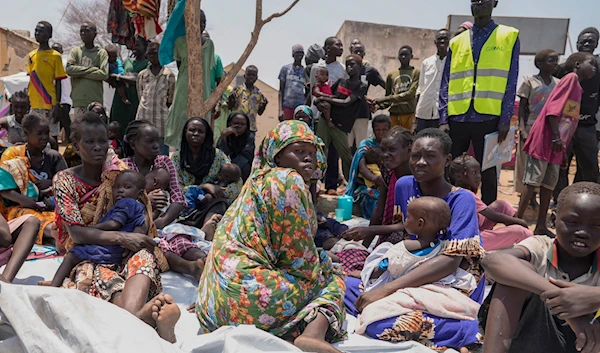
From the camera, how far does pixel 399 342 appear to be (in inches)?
107

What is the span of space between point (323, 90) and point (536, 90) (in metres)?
2.74

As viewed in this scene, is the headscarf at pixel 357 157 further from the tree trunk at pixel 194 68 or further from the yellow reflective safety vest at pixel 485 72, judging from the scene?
the tree trunk at pixel 194 68

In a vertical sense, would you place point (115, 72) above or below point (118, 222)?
above

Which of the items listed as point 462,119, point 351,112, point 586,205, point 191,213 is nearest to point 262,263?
point 586,205

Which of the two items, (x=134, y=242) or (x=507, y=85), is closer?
(x=134, y=242)

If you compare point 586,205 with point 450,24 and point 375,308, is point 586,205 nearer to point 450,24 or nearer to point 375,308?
point 375,308

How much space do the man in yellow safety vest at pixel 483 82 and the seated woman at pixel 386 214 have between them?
1.05 m

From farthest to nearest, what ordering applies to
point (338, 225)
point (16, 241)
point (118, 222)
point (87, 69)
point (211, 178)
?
point (87, 69)
point (211, 178)
point (338, 225)
point (16, 241)
point (118, 222)

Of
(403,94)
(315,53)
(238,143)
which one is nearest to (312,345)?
(238,143)

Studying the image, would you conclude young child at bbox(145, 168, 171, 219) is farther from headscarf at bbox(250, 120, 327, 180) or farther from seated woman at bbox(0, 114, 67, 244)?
headscarf at bbox(250, 120, 327, 180)

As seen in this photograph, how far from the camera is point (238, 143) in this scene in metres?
5.90

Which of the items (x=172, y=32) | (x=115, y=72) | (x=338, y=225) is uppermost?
(x=172, y=32)

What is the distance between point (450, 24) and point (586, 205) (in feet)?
42.8

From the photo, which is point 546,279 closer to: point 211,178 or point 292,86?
point 211,178
